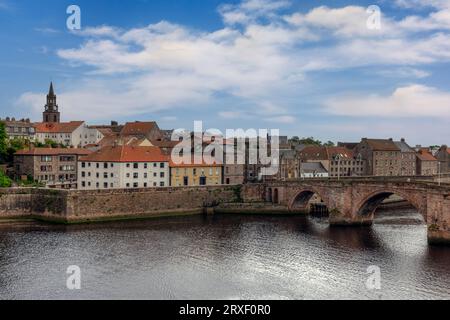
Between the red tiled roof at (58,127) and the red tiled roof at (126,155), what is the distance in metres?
43.7

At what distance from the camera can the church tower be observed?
139750mm

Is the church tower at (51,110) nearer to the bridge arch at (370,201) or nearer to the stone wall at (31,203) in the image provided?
the stone wall at (31,203)

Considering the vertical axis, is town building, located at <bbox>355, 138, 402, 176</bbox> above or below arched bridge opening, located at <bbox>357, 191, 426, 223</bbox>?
above

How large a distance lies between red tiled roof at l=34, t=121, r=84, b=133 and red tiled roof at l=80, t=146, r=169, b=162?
43704 mm

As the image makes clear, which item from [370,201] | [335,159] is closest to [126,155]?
[370,201]

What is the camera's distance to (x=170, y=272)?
44.5 meters

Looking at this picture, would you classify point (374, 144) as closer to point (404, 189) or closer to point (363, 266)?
point (404, 189)

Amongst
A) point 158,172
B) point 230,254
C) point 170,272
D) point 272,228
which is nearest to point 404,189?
point 272,228

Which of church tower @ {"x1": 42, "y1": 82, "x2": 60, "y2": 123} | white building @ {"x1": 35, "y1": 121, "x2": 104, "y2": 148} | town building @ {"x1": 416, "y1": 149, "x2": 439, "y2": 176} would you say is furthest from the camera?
church tower @ {"x1": 42, "y1": 82, "x2": 60, "y2": 123}

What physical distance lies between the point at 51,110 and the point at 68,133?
69.6 ft

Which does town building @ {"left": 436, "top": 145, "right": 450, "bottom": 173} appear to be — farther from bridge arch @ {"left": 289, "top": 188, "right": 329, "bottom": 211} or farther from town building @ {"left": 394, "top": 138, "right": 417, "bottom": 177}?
bridge arch @ {"left": 289, "top": 188, "right": 329, "bottom": 211}

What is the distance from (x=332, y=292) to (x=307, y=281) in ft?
10.3

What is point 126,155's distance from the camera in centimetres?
8100

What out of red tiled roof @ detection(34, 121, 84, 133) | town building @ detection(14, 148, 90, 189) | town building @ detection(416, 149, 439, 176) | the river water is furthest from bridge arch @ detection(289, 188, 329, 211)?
red tiled roof @ detection(34, 121, 84, 133)
